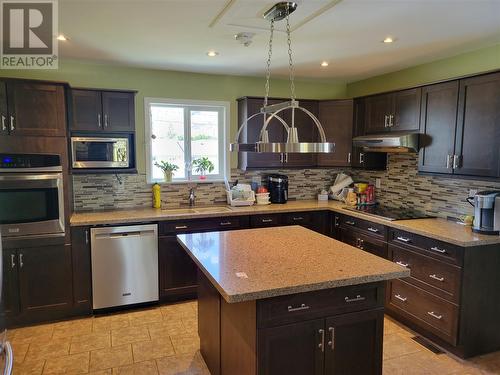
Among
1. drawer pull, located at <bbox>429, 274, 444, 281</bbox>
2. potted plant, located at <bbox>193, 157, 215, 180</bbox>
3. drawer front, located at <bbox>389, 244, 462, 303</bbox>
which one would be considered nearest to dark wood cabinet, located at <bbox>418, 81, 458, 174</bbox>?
drawer front, located at <bbox>389, 244, 462, 303</bbox>

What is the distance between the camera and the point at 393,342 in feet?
9.96

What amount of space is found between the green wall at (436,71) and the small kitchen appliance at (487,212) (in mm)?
1100

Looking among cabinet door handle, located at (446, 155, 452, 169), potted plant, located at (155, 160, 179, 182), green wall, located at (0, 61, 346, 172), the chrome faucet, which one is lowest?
the chrome faucet

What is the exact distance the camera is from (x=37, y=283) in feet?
10.7

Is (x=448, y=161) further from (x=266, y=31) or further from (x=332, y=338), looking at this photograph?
(x=332, y=338)

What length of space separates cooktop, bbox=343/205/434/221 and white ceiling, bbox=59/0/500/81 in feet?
5.11

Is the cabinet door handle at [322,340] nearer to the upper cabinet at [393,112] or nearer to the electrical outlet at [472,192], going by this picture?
the electrical outlet at [472,192]

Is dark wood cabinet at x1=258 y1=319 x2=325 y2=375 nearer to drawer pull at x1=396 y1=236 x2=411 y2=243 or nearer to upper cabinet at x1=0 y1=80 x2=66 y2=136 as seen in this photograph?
drawer pull at x1=396 y1=236 x2=411 y2=243

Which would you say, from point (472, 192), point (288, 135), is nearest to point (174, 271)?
point (288, 135)

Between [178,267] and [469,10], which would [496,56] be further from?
[178,267]

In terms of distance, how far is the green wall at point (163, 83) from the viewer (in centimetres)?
376

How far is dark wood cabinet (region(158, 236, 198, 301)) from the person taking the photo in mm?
3682

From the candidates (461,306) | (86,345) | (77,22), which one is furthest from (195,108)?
(461,306)

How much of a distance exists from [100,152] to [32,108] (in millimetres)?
705
